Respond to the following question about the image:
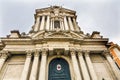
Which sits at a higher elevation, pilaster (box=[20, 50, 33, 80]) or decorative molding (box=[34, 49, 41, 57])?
decorative molding (box=[34, 49, 41, 57])

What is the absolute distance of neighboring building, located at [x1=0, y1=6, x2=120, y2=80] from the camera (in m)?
13.9

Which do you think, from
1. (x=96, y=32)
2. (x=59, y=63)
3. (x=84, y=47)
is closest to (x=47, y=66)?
(x=59, y=63)

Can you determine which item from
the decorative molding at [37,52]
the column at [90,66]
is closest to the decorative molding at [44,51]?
the decorative molding at [37,52]

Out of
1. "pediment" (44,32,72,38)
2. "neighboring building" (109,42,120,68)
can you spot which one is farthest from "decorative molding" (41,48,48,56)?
"neighboring building" (109,42,120,68)

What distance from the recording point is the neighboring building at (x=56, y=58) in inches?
547

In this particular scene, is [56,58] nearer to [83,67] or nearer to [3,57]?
[83,67]

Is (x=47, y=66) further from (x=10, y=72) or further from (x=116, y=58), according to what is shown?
(x=116, y=58)

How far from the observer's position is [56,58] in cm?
1606

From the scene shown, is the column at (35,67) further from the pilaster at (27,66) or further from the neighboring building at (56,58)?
the pilaster at (27,66)

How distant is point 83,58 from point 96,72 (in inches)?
72.5

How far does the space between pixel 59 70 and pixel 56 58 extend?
1.47 m

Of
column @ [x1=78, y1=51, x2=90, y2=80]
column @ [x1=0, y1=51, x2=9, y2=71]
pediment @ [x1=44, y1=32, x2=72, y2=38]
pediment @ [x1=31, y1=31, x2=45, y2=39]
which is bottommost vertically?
column @ [x1=78, y1=51, x2=90, y2=80]

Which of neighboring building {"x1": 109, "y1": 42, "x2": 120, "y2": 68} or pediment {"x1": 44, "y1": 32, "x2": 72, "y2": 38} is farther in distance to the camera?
A: pediment {"x1": 44, "y1": 32, "x2": 72, "y2": 38}

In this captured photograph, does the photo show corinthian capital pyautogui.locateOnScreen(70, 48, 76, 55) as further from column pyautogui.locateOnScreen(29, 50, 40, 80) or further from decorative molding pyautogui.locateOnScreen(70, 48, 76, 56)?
column pyautogui.locateOnScreen(29, 50, 40, 80)
